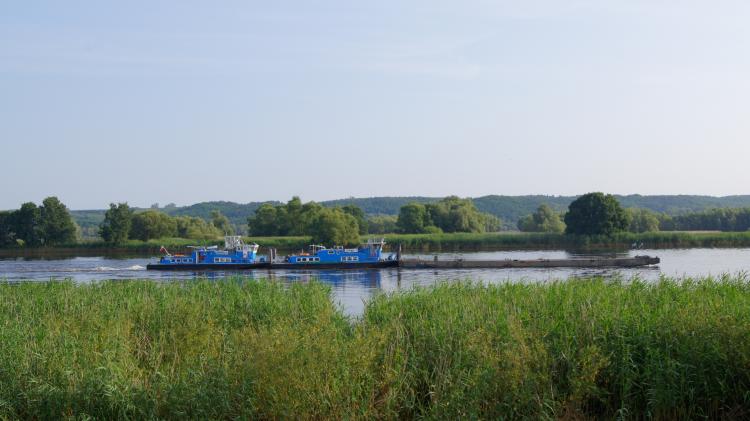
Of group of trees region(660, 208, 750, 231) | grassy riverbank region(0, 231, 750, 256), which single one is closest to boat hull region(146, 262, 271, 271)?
grassy riverbank region(0, 231, 750, 256)

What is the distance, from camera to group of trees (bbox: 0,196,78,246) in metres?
101

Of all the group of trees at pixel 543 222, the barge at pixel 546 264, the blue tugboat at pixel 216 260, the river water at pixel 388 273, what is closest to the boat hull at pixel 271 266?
the blue tugboat at pixel 216 260

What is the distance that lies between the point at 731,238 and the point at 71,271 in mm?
80343

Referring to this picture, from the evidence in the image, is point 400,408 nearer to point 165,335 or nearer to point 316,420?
point 316,420

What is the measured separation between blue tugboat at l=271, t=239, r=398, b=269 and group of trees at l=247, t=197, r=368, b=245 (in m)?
20.3

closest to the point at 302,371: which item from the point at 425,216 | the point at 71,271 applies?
the point at 71,271

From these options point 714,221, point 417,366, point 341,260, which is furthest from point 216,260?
point 714,221

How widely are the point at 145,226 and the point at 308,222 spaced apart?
85.4ft

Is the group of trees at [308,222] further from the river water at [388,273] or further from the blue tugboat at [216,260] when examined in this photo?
the river water at [388,273]

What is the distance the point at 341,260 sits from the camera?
67.4 meters

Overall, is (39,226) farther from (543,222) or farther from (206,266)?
(543,222)

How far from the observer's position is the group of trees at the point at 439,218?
388 feet

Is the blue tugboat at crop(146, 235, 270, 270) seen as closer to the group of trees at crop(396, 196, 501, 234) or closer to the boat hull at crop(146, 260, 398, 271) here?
the boat hull at crop(146, 260, 398, 271)

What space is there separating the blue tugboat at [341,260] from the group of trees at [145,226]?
24.9 m
